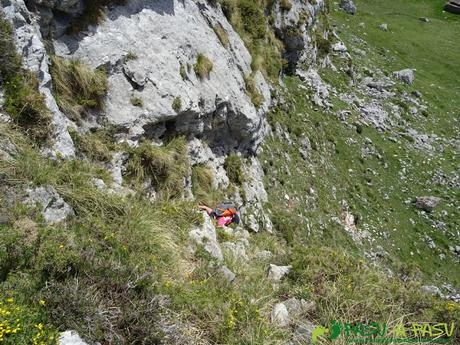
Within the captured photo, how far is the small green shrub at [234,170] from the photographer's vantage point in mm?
15758

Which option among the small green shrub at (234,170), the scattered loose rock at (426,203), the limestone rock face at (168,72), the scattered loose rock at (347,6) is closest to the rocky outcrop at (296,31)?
the limestone rock face at (168,72)

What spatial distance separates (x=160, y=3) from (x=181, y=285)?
37.6ft

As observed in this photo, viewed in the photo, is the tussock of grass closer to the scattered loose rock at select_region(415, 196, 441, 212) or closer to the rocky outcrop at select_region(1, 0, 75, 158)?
the rocky outcrop at select_region(1, 0, 75, 158)

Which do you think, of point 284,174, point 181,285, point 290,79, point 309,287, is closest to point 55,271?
point 181,285

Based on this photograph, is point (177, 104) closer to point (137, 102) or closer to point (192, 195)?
point (137, 102)

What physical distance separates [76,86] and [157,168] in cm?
337

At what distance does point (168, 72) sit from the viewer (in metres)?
13.2

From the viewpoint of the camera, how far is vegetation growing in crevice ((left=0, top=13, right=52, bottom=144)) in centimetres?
862

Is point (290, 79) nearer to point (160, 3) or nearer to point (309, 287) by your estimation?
point (160, 3)

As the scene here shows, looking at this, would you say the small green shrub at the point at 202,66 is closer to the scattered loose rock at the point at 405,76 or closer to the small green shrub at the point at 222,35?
the small green shrub at the point at 222,35

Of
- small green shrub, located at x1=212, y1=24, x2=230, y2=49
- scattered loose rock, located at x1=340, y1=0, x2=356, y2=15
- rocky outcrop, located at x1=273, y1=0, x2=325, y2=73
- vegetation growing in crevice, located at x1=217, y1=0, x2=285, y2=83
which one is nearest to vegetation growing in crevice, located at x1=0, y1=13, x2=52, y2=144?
small green shrub, located at x1=212, y1=24, x2=230, y2=49

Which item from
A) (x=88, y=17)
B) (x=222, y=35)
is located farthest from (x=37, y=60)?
(x=222, y=35)

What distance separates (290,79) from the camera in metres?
26.1

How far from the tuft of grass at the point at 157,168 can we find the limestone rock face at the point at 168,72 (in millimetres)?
655
